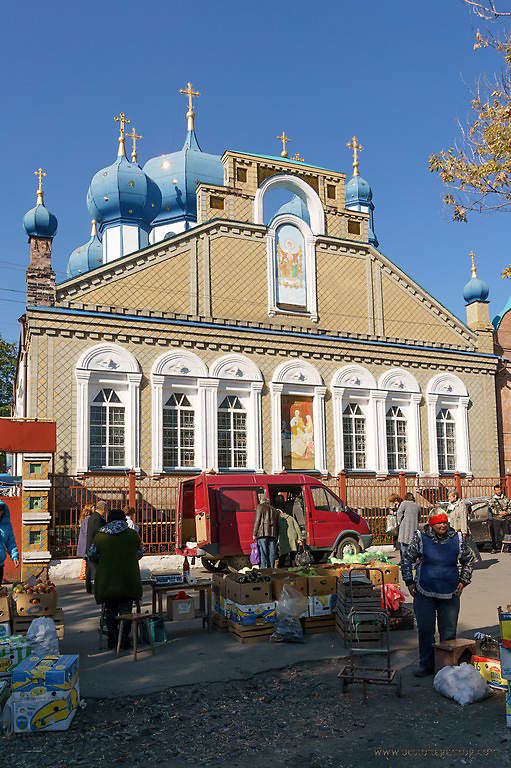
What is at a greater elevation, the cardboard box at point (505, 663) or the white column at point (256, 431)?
the white column at point (256, 431)

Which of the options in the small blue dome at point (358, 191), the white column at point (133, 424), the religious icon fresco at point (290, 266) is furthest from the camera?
the small blue dome at point (358, 191)

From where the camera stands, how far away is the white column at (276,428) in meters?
21.6

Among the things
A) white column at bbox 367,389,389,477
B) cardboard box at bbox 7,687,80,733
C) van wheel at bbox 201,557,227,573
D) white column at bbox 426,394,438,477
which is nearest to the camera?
cardboard box at bbox 7,687,80,733

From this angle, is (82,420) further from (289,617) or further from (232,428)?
(289,617)

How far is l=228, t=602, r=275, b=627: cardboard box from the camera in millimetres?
9992

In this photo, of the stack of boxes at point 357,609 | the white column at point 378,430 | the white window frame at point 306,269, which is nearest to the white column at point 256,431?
the white window frame at point 306,269

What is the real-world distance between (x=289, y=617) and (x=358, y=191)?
32332 millimetres

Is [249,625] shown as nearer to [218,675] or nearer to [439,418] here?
[218,675]

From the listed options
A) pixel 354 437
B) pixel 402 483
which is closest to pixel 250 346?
pixel 354 437

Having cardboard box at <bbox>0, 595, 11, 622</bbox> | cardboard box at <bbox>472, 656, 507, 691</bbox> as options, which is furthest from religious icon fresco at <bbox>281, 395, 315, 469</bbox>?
cardboard box at <bbox>472, 656, 507, 691</bbox>

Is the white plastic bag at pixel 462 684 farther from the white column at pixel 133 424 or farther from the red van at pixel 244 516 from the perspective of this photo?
the white column at pixel 133 424

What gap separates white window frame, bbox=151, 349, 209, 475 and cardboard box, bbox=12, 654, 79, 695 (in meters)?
12.9

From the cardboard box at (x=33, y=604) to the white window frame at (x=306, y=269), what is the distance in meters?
14.0

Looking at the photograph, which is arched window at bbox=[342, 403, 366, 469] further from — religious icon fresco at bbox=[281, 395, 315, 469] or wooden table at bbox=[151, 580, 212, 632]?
wooden table at bbox=[151, 580, 212, 632]
